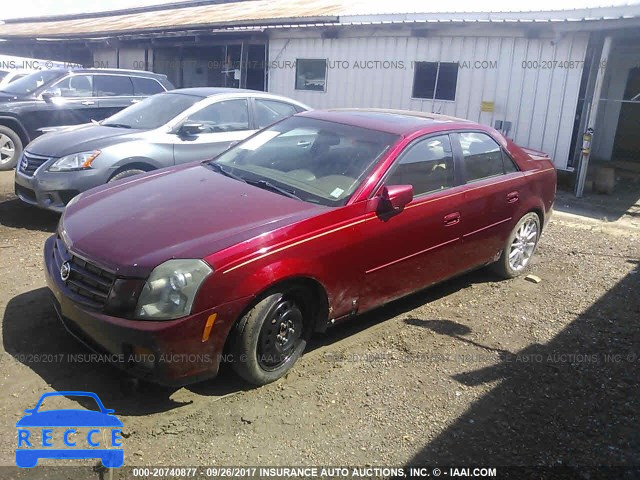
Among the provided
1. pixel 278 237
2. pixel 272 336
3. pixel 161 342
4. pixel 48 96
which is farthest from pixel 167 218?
pixel 48 96

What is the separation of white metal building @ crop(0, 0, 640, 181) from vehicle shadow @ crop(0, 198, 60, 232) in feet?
25.1

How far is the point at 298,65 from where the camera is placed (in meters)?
13.6

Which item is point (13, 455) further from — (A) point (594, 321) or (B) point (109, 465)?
(A) point (594, 321)

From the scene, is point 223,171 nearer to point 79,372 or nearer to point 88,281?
point 88,281

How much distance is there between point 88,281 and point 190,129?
351 cm

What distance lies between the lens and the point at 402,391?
348cm

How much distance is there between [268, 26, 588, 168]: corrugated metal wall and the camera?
962 centimetres

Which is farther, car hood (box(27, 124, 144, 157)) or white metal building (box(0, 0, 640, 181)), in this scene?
white metal building (box(0, 0, 640, 181))

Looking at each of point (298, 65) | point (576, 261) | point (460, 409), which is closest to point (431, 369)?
point (460, 409)

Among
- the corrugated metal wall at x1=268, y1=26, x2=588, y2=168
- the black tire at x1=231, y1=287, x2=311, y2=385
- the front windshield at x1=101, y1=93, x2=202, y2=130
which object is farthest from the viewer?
the corrugated metal wall at x1=268, y1=26, x2=588, y2=168

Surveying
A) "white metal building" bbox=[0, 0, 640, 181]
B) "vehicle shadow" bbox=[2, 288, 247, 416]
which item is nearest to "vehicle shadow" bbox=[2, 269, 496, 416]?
"vehicle shadow" bbox=[2, 288, 247, 416]

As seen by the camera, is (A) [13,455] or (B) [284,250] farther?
(B) [284,250]

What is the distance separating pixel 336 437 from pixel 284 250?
1088 millimetres

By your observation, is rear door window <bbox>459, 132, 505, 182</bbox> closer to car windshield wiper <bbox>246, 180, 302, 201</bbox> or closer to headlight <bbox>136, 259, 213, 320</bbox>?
car windshield wiper <bbox>246, 180, 302, 201</bbox>
